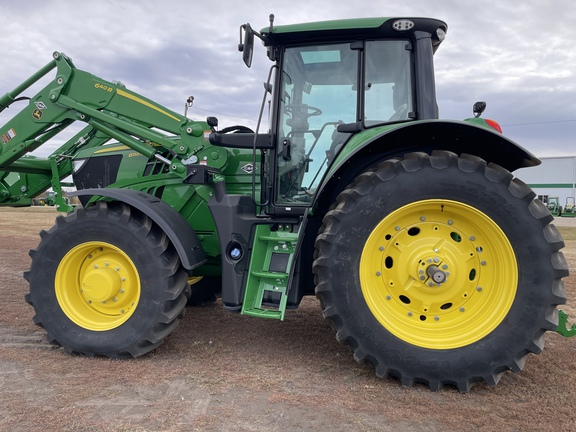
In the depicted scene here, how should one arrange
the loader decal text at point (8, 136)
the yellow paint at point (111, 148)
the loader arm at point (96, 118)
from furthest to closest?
1. the yellow paint at point (111, 148)
2. the loader decal text at point (8, 136)
3. the loader arm at point (96, 118)

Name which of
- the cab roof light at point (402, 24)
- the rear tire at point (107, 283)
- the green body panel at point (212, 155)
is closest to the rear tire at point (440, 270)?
the green body panel at point (212, 155)

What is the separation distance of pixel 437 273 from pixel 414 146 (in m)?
1.00

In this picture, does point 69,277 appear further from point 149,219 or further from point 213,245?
point 213,245

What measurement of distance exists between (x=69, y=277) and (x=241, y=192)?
5.53 feet

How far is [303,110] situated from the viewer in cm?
398

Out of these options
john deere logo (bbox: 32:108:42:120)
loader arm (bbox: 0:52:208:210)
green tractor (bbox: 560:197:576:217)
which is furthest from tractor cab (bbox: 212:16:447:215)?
green tractor (bbox: 560:197:576:217)

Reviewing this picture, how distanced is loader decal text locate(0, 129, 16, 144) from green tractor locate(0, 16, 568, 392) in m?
0.02

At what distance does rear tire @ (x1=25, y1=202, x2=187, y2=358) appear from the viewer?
372cm

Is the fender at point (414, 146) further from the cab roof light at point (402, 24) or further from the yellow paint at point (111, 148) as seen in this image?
the yellow paint at point (111, 148)

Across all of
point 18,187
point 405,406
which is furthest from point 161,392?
point 18,187

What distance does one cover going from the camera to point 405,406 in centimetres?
291

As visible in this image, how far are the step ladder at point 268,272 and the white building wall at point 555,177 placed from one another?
42637 mm

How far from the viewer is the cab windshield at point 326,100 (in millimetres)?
3805

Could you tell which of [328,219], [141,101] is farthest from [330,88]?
[141,101]
